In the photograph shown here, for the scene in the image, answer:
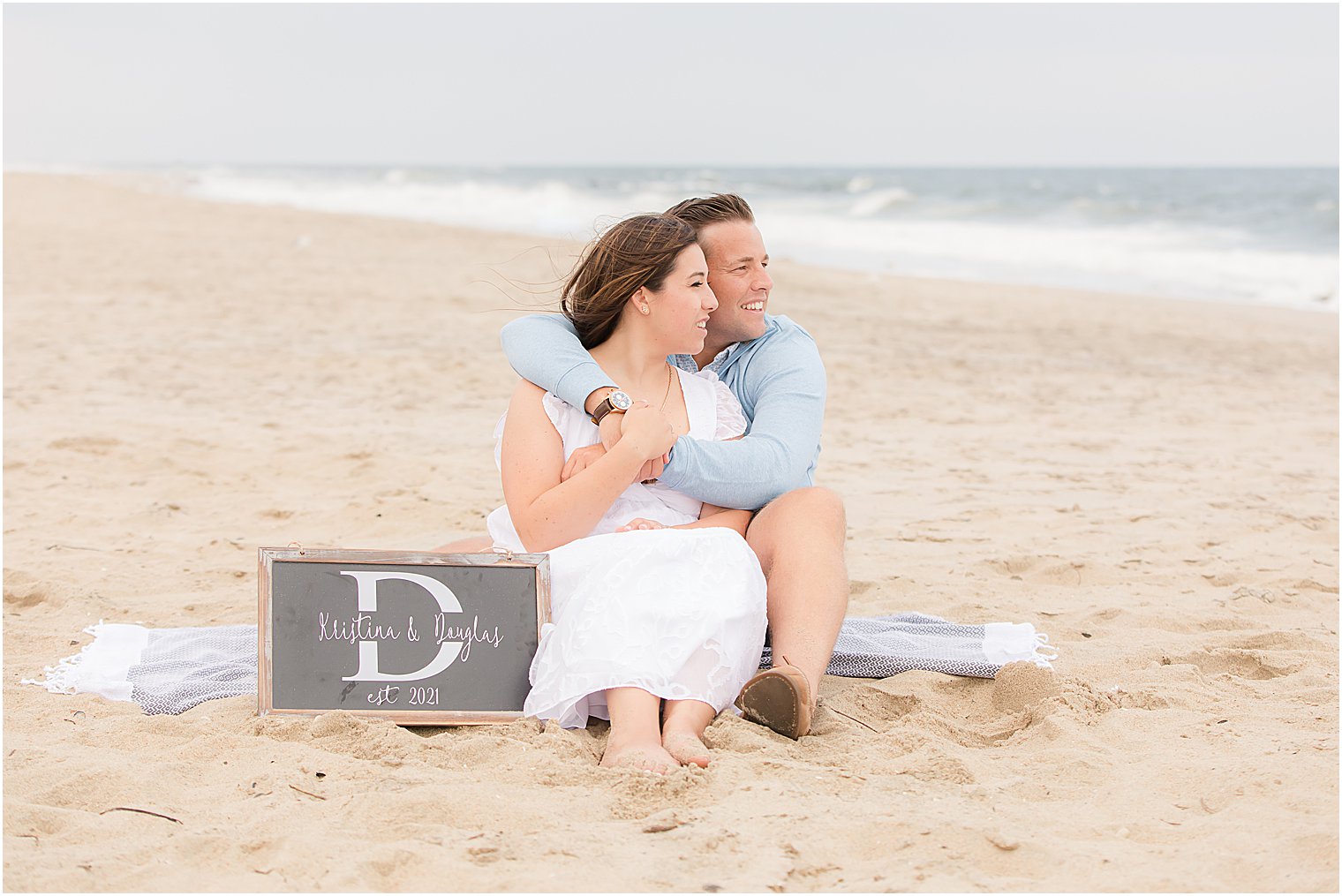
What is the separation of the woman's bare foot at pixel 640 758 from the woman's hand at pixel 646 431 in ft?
2.24

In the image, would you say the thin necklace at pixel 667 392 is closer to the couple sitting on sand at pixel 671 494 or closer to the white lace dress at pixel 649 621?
the couple sitting on sand at pixel 671 494

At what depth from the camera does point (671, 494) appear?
319 centimetres

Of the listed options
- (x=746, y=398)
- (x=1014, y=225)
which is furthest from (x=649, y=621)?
(x=1014, y=225)

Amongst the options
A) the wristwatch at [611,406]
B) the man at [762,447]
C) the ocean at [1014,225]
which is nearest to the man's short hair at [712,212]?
the man at [762,447]

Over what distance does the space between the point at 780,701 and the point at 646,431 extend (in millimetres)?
699

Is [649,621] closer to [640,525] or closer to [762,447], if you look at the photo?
[640,525]

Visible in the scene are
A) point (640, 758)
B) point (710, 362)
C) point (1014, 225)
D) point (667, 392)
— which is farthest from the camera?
point (1014, 225)

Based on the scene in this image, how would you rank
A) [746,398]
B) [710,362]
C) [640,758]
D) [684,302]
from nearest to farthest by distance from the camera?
[640,758], [684,302], [746,398], [710,362]

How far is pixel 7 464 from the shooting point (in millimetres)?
5336

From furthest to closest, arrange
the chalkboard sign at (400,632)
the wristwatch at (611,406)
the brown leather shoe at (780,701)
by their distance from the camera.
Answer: the wristwatch at (611,406), the chalkboard sign at (400,632), the brown leather shoe at (780,701)

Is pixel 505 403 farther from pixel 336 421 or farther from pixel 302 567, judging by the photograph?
pixel 302 567

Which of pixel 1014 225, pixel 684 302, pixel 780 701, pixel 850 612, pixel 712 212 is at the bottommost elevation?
pixel 850 612

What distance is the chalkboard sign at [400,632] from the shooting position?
2.85m

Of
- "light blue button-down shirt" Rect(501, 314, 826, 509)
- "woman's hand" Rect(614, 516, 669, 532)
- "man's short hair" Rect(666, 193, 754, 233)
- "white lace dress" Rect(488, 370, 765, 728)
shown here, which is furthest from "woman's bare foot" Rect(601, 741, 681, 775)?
"man's short hair" Rect(666, 193, 754, 233)
